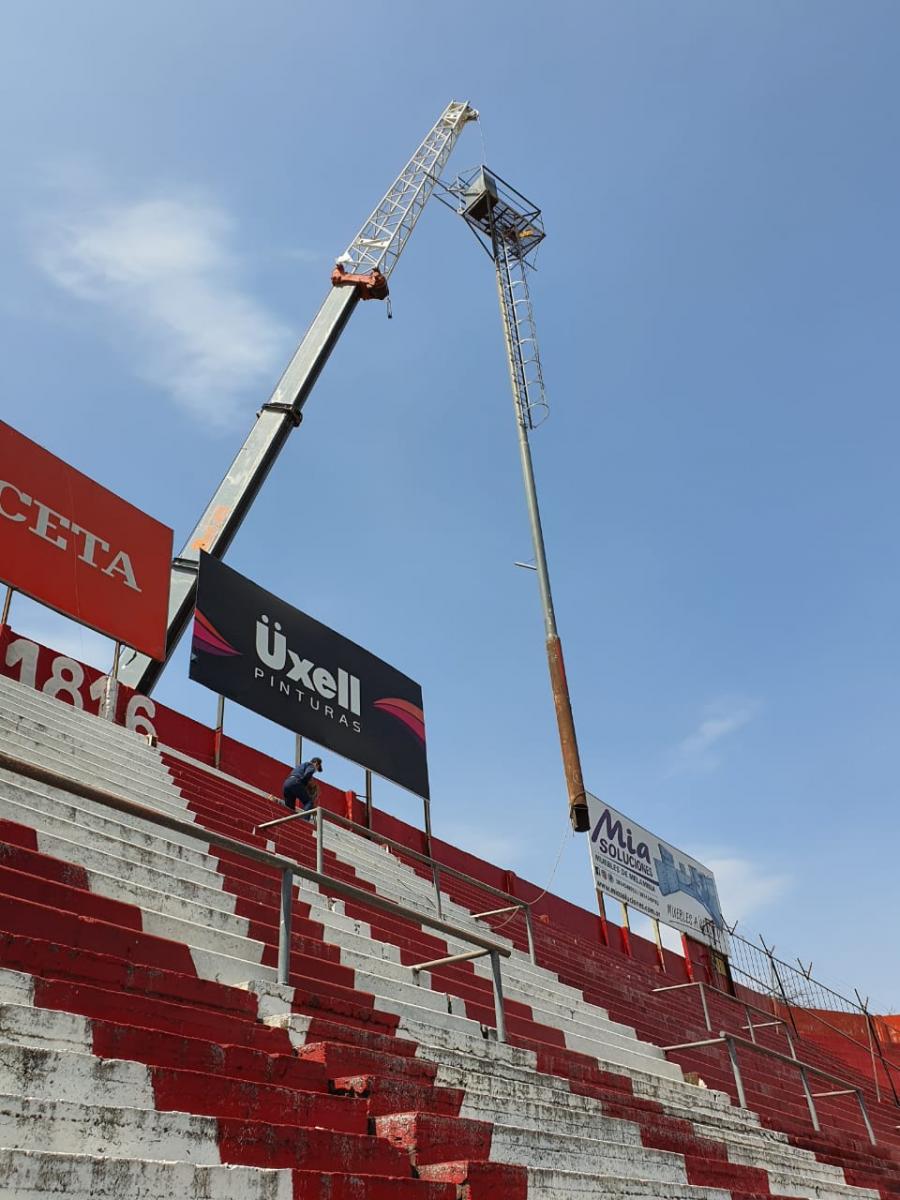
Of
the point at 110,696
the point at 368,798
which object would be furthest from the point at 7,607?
the point at 368,798

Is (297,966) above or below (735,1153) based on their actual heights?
above

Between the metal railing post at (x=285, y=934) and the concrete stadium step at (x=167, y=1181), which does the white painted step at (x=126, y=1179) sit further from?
the metal railing post at (x=285, y=934)

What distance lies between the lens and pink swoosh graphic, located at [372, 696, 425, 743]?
1744 centimetres

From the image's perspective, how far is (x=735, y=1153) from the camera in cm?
817

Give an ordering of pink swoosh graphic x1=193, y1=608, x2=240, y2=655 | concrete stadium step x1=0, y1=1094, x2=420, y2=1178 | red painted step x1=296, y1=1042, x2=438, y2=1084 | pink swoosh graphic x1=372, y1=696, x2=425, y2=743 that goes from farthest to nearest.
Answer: pink swoosh graphic x1=372, y1=696, x2=425, y2=743 < pink swoosh graphic x1=193, y1=608, x2=240, y2=655 < red painted step x1=296, y1=1042, x2=438, y2=1084 < concrete stadium step x1=0, y1=1094, x2=420, y2=1178

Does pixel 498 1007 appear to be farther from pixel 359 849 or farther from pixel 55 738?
pixel 359 849

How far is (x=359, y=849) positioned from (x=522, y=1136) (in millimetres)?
8005

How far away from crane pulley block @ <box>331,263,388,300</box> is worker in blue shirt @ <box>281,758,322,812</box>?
14.7m

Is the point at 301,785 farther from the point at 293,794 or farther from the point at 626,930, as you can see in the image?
the point at 626,930

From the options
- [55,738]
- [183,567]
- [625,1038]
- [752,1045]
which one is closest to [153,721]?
[55,738]

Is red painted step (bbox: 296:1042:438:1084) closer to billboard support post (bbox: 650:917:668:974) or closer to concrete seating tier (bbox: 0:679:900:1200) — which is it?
concrete seating tier (bbox: 0:679:900:1200)

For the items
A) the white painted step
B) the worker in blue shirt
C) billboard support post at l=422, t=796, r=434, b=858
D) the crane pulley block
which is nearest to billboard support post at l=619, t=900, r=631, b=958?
billboard support post at l=422, t=796, r=434, b=858

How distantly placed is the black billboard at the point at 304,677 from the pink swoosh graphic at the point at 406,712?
17mm

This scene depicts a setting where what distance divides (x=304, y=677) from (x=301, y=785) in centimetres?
301
